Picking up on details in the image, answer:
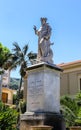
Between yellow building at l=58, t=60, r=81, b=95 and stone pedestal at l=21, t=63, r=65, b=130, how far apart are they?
A: 2408 cm

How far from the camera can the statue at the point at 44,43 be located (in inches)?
428

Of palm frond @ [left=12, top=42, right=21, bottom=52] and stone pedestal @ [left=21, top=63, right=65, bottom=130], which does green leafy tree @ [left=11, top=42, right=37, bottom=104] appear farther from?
stone pedestal @ [left=21, top=63, right=65, bottom=130]

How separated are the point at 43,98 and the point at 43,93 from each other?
19 cm

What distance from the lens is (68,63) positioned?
3597 centimetres

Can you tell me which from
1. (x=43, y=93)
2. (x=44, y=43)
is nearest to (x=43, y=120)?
(x=43, y=93)

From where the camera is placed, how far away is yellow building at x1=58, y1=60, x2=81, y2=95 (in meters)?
34.6

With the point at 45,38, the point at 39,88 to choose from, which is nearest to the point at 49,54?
the point at 45,38

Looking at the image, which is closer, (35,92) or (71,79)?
(35,92)

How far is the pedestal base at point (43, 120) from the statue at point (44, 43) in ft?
7.53

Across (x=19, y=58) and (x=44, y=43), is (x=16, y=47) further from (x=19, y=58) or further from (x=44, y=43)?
(x=44, y=43)

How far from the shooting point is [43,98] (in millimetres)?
9938

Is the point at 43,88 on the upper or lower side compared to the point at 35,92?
upper

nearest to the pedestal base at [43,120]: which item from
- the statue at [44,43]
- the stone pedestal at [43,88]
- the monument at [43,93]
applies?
the monument at [43,93]

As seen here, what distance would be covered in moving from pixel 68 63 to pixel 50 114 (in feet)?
86.9
